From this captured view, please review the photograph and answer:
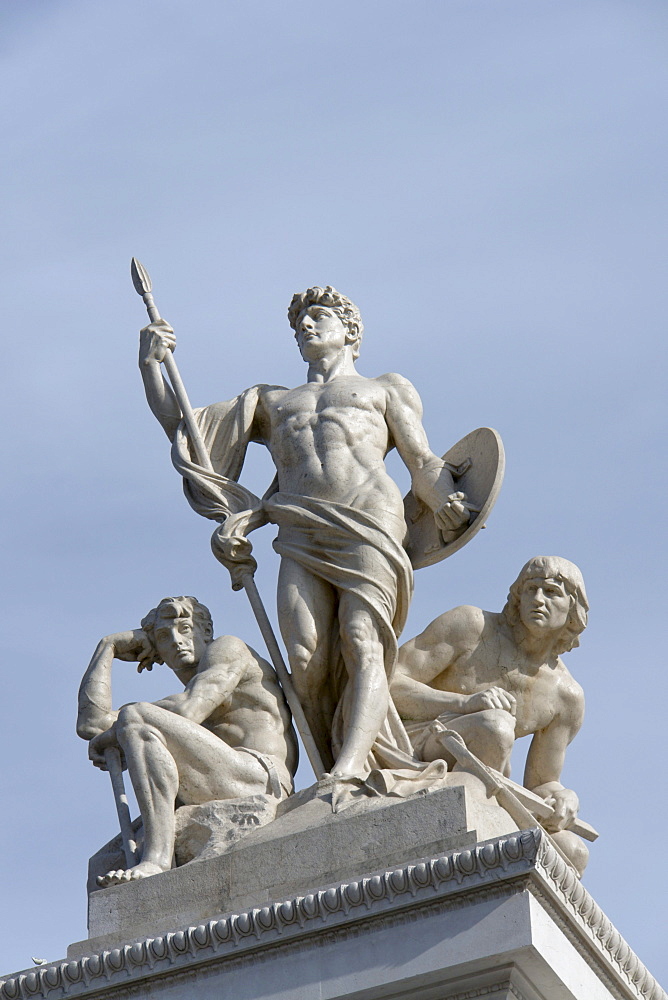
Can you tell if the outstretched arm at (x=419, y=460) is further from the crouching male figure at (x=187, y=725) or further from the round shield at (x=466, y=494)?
the crouching male figure at (x=187, y=725)

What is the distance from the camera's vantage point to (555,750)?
1673 cm

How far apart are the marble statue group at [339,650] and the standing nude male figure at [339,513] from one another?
0.05 ft

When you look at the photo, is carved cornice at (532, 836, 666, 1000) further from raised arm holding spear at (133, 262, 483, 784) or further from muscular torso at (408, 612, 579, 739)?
muscular torso at (408, 612, 579, 739)

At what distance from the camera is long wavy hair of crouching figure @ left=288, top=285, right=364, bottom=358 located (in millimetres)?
18141

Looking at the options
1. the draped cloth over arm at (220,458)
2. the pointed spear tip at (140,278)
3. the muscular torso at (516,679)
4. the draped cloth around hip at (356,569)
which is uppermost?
the pointed spear tip at (140,278)

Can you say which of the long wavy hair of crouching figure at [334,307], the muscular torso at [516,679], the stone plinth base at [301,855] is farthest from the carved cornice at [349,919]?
the long wavy hair of crouching figure at [334,307]

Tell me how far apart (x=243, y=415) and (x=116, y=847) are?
3.54 m

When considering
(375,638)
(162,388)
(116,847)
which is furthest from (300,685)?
(162,388)

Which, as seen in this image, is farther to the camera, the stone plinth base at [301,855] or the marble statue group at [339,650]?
the marble statue group at [339,650]

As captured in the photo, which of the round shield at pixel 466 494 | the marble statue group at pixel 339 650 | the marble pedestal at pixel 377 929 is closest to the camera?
the marble pedestal at pixel 377 929

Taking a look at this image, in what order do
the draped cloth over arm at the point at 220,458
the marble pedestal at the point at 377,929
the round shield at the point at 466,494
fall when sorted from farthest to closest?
the draped cloth over arm at the point at 220,458 → the round shield at the point at 466,494 → the marble pedestal at the point at 377,929

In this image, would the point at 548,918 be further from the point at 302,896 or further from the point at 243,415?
the point at 243,415

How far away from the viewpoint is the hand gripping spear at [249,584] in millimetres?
16156

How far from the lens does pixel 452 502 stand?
55.8 ft
